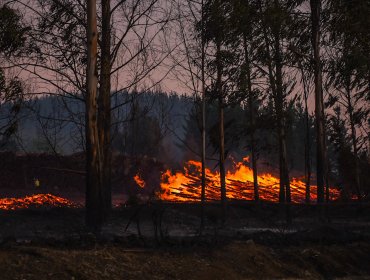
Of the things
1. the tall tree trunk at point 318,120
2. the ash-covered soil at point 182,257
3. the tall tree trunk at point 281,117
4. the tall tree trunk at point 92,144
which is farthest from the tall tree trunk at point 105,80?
the tall tree trunk at point 281,117

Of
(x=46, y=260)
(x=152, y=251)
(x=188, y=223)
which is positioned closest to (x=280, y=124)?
(x=188, y=223)

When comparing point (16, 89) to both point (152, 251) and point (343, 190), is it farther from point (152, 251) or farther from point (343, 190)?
point (343, 190)

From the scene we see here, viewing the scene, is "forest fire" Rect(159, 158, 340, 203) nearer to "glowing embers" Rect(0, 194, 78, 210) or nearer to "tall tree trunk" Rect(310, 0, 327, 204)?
"glowing embers" Rect(0, 194, 78, 210)

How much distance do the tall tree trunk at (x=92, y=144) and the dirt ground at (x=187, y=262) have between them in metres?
6.47

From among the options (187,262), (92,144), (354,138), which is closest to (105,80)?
(92,144)

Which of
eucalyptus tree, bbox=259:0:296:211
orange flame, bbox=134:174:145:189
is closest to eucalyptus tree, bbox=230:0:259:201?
eucalyptus tree, bbox=259:0:296:211

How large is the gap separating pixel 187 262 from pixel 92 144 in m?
7.59

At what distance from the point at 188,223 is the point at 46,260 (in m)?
13.2

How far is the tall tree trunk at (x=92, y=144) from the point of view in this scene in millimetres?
15797

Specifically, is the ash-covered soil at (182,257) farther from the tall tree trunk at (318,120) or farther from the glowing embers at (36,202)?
the glowing embers at (36,202)

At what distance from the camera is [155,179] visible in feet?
151

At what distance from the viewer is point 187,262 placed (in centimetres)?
895

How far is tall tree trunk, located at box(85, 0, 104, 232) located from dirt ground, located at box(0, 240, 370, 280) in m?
6.47

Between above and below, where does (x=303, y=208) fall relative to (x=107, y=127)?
below
